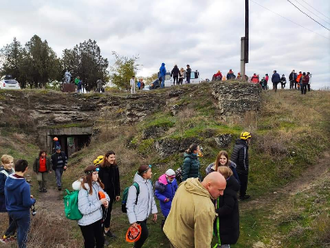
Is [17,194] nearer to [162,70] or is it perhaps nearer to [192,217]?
[192,217]

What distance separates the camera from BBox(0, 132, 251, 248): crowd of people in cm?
241

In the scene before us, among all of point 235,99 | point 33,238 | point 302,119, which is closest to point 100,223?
point 33,238

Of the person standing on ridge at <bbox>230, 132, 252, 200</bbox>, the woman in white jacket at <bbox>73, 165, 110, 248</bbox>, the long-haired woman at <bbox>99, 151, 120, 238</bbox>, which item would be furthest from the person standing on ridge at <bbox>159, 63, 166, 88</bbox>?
the woman in white jacket at <bbox>73, 165, 110, 248</bbox>

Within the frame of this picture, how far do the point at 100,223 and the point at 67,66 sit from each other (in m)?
27.5

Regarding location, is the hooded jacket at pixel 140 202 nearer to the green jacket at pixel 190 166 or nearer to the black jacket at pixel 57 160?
the green jacket at pixel 190 166

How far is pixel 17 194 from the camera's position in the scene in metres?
3.75

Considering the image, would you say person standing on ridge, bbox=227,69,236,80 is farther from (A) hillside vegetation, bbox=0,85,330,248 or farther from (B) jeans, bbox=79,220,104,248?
(B) jeans, bbox=79,220,104,248

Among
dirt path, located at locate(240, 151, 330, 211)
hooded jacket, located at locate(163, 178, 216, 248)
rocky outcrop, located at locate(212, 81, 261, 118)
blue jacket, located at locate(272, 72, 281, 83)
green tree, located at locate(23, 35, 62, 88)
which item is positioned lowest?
dirt path, located at locate(240, 151, 330, 211)

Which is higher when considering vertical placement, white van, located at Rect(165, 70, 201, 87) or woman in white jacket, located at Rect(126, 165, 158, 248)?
white van, located at Rect(165, 70, 201, 87)

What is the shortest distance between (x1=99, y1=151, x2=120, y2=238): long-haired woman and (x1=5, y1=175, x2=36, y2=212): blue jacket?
139cm

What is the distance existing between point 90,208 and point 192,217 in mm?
Answer: 1771

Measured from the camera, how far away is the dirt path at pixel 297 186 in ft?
20.7

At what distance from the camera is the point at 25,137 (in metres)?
15.2

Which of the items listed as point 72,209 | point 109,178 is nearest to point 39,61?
point 109,178
